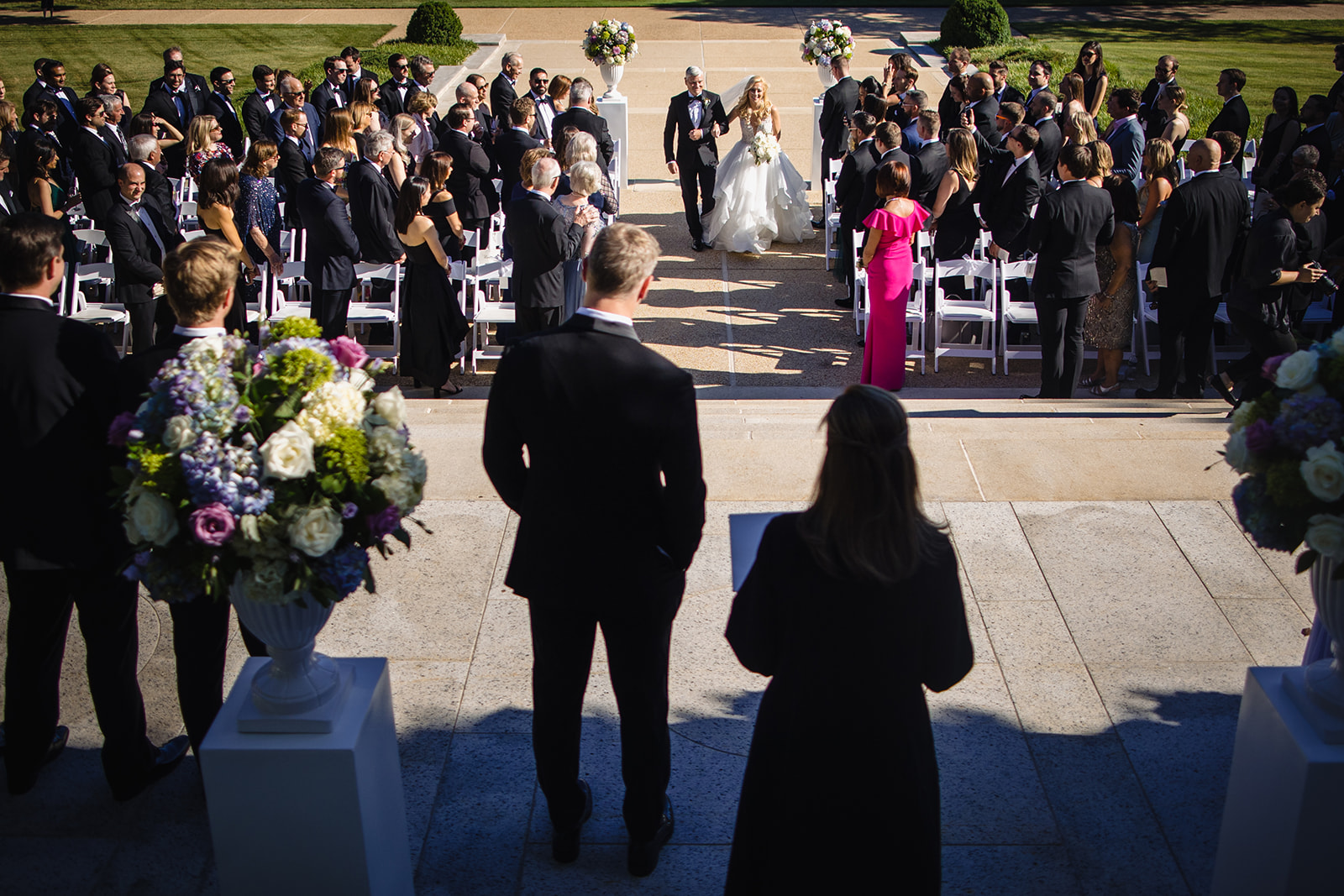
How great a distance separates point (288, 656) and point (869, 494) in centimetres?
169

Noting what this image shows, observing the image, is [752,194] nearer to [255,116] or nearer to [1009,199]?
[1009,199]

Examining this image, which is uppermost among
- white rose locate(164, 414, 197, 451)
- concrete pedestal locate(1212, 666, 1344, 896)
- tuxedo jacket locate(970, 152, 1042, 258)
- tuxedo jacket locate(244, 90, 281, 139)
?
tuxedo jacket locate(244, 90, 281, 139)

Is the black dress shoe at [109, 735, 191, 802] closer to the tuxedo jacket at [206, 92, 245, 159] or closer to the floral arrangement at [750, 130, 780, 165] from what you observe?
the floral arrangement at [750, 130, 780, 165]

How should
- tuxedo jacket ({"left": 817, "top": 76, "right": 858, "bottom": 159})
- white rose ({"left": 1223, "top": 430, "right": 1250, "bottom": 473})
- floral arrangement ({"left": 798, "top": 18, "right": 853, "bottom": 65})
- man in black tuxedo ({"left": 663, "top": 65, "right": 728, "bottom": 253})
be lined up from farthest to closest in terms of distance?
1. floral arrangement ({"left": 798, "top": 18, "right": 853, "bottom": 65})
2. tuxedo jacket ({"left": 817, "top": 76, "right": 858, "bottom": 159})
3. man in black tuxedo ({"left": 663, "top": 65, "right": 728, "bottom": 253})
4. white rose ({"left": 1223, "top": 430, "right": 1250, "bottom": 473})

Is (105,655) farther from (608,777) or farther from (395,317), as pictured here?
(395,317)

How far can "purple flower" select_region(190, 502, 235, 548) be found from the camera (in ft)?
9.28

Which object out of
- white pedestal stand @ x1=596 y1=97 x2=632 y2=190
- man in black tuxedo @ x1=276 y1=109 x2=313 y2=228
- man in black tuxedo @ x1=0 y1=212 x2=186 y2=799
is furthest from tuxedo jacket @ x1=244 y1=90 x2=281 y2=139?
man in black tuxedo @ x1=0 y1=212 x2=186 y2=799

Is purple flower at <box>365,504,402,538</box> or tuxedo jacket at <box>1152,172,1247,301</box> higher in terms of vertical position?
tuxedo jacket at <box>1152,172,1247,301</box>

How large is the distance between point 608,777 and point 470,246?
698 centimetres

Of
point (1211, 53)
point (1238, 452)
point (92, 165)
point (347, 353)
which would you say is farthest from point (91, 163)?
point (1211, 53)

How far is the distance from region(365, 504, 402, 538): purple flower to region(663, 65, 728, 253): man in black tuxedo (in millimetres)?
9651

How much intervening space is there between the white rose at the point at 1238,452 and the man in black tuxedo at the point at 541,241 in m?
5.14

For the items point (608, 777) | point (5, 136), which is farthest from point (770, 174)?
point (608, 777)

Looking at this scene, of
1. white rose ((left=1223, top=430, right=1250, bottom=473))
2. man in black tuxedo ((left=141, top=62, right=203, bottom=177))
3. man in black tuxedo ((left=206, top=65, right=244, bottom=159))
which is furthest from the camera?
man in black tuxedo ((left=206, top=65, right=244, bottom=159))
